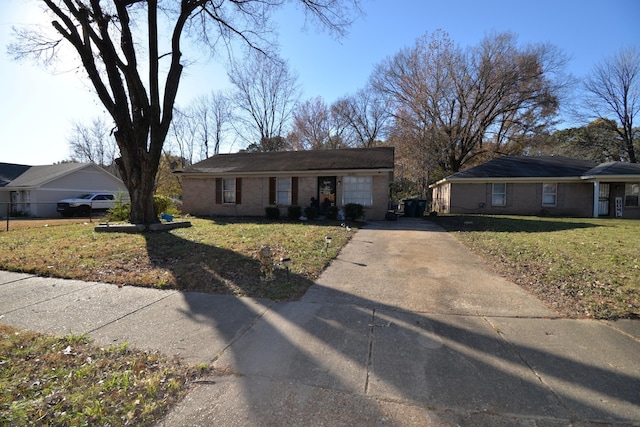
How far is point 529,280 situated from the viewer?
5305 mm

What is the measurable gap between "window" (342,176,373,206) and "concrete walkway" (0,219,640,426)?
34.2 ft

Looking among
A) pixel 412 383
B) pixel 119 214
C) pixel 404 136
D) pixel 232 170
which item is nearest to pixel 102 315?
pixel 412 383

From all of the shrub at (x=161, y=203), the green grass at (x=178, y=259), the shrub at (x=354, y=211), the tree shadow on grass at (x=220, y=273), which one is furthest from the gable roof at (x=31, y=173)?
the shrub at (x=354, y=211)

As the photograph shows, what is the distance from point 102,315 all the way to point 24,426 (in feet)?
6.83

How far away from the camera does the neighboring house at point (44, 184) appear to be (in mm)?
24250

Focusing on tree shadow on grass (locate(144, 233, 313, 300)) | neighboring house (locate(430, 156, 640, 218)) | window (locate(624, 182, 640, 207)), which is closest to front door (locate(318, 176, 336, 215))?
tree shadow on grass (locate(144, 233, 313, 300))

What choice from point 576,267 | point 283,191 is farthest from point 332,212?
point 576,267

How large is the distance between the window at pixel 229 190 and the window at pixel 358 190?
6.46 metres

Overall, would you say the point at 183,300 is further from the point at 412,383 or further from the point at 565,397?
the point at 565,397

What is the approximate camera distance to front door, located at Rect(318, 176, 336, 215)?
52.3 ft

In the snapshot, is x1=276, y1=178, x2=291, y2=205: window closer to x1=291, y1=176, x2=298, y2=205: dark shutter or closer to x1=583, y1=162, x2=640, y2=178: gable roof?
x1=291, y1=176, x2=298, y2=205: dark shutter

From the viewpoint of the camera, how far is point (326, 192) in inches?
642

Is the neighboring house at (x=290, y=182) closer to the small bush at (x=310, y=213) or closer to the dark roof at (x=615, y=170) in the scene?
the small bush at (x=310, y=213)

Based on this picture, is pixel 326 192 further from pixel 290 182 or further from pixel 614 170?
pixel 614 170
